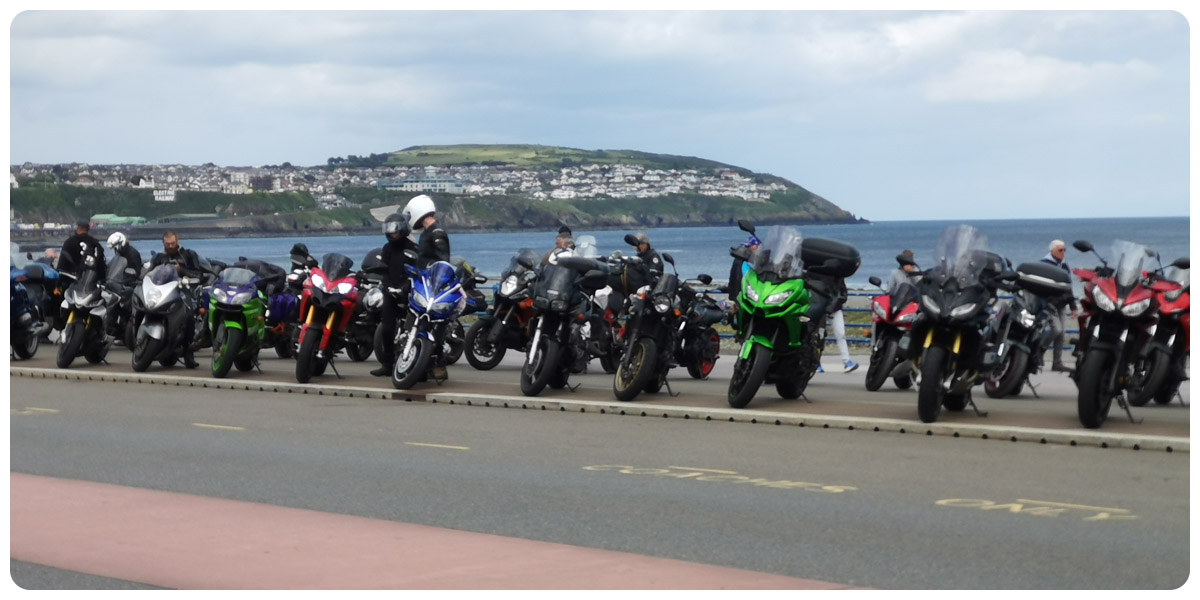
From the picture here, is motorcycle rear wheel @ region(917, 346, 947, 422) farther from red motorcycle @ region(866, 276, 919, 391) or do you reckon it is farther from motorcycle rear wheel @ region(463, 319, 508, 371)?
motorcycle rear wheel @ region(463, 319, 508, 371)

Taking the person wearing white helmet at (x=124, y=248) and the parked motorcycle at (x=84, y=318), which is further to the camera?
the person wearing white helmet at (x=124, y=248)

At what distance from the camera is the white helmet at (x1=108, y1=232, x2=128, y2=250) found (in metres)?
20.9

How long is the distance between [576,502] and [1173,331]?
642cm

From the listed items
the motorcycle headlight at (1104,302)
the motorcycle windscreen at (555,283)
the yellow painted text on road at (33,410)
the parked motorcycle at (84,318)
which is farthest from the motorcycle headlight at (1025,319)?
the parked motorcycle at (84,318)

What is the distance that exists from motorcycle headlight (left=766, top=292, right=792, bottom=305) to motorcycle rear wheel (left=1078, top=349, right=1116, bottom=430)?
2.49 meters

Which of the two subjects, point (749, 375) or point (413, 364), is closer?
point (749, 375)

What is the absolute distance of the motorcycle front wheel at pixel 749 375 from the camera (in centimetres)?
1343

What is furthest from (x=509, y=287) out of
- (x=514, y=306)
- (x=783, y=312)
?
(x=783, y=312)

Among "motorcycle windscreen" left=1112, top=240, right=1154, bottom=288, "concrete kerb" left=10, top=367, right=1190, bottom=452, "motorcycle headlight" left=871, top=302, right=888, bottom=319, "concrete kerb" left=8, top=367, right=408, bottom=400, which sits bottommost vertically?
"concrete kerb" left=8, top=367, right=408, bottom=400

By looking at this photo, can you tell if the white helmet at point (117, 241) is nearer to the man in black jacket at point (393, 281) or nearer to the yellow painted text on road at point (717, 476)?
the man in black jacket at point (393, 281)

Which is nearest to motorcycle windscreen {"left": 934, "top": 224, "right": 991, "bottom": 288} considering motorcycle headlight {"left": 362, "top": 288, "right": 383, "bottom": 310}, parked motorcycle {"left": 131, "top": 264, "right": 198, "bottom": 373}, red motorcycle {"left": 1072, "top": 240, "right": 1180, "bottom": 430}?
red motorcycle {"left": 1072, "top": 240, "right": 1180, "bottom": 430}

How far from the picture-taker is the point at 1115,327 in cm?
1190

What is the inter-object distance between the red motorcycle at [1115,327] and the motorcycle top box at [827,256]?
2.37 m

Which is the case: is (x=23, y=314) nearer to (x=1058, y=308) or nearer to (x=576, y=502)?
(x=1058, y=308)
